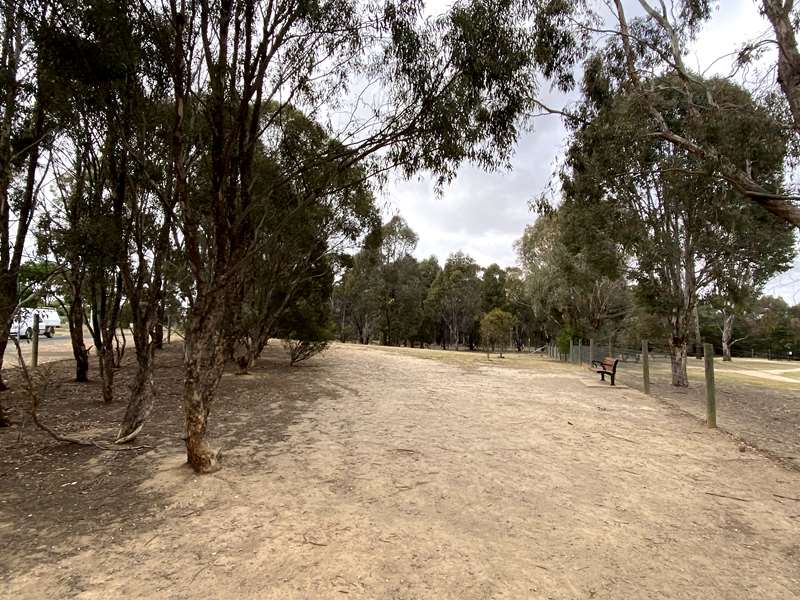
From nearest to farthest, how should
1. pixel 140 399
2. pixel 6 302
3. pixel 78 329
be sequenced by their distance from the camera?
pixel 140 399, pixel 6 302, pixel 78 329

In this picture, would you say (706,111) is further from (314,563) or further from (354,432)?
(314,563)

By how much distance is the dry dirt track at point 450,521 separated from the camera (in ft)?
9.83

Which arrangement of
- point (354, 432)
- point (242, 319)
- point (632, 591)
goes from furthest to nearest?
point (242, 319), point (354, 432), point (632, 591)

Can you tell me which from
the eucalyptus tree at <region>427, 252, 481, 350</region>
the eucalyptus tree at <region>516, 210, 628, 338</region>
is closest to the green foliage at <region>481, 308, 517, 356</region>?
the eucalyptus tree at <region>516, 210, 628, 338</region>

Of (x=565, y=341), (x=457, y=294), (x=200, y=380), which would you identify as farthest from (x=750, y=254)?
(x=457, y=294)

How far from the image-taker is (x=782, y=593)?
2967mm

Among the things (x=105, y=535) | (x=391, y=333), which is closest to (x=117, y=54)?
(x=105, y=535)

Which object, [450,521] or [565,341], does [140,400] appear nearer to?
[450,521]

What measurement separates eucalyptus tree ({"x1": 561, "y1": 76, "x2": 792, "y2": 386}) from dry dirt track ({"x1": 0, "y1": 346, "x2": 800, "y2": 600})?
686 centimetres

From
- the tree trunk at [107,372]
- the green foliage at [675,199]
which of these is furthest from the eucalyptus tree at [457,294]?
the tree trunk at [107,372]

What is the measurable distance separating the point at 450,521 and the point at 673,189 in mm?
13472

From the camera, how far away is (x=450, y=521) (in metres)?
3.92

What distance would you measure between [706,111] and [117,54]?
12.2 meters

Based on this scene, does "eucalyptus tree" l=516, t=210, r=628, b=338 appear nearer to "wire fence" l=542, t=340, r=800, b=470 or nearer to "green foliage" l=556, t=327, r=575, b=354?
"green foliage" l=556, t=327, r=575, b=354
